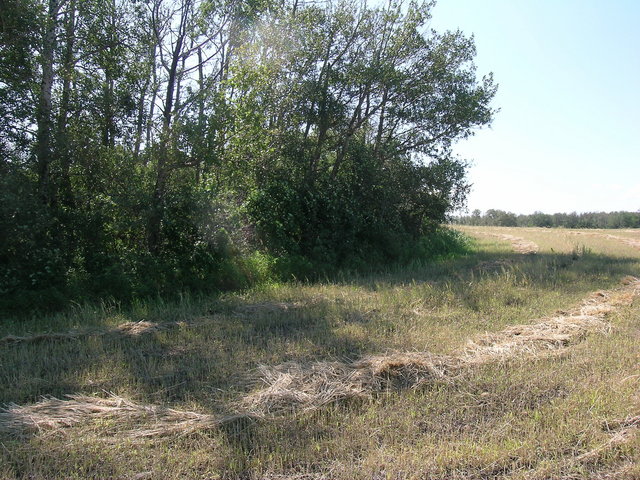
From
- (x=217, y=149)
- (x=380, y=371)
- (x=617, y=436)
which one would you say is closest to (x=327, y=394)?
(x=380, y=371)

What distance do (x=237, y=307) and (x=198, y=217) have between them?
10.9 feet

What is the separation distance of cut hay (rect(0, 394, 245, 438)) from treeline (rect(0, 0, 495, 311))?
517 centimetres

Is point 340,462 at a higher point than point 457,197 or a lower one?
lower

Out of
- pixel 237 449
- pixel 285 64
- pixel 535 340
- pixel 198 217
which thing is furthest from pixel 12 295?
pixel 285 64

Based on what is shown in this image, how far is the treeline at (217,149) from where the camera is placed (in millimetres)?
9727

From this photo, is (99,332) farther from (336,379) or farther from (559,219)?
(559,219)

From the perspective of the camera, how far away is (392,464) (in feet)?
11.0

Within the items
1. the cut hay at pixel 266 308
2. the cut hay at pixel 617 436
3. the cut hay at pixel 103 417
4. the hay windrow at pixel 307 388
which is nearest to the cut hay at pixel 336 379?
the hay windrow at pixel 307 388

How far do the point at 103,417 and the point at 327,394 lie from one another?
76.3 inches

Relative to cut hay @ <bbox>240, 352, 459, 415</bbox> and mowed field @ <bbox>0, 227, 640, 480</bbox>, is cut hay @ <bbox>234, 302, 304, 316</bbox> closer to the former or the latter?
mowed field @ <bbox>0, 227, 640, 480</bbox>

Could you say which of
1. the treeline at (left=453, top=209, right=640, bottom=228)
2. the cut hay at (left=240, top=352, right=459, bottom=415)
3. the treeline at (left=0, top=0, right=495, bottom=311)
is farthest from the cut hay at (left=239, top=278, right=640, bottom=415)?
the treeline at (left=453, top=209, right=640, bottom=228)

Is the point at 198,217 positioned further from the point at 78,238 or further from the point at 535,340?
the point at 535,340

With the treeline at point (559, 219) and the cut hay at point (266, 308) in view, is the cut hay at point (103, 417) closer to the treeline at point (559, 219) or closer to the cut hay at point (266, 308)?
the cut hay at point (266, 308)

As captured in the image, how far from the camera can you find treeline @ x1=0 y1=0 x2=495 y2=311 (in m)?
9.73
